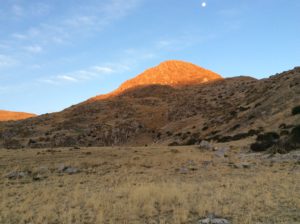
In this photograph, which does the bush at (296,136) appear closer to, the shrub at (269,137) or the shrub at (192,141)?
the shrub at (269,137)

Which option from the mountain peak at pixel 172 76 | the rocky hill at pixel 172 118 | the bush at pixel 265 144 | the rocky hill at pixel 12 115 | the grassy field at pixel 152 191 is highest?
the mountain peak at pixel 172 76

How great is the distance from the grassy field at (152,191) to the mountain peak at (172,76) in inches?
3710

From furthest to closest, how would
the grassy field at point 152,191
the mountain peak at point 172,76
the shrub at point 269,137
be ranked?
1. the mountain peak at point 172,76
2. the shrub at point 269,137
3. the grassy field at point 152,191

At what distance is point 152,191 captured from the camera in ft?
44.7

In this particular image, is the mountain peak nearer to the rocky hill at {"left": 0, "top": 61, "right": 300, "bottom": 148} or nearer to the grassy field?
the rocky hill at {"left": 0, "top": 61, "right": 300, "bottom": 148}

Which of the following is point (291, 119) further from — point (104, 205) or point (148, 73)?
point (148, 73)

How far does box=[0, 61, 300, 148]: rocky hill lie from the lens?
44.1m

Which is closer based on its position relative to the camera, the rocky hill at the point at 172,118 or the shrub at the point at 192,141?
the rocky hill at the point at 172,118

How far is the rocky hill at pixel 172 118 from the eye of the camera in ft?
145

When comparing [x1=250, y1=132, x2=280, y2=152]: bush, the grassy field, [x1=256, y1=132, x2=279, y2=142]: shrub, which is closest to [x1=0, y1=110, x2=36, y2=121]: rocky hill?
the grassy field

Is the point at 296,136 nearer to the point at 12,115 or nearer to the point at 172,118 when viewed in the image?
the point at 172,118

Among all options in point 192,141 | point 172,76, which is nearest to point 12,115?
point 172,76

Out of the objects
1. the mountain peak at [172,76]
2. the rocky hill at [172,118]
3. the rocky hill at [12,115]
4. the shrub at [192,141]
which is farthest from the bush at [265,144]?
the rocky hill at [12,115]

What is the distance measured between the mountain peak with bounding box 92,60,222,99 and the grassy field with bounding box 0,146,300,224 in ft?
309
